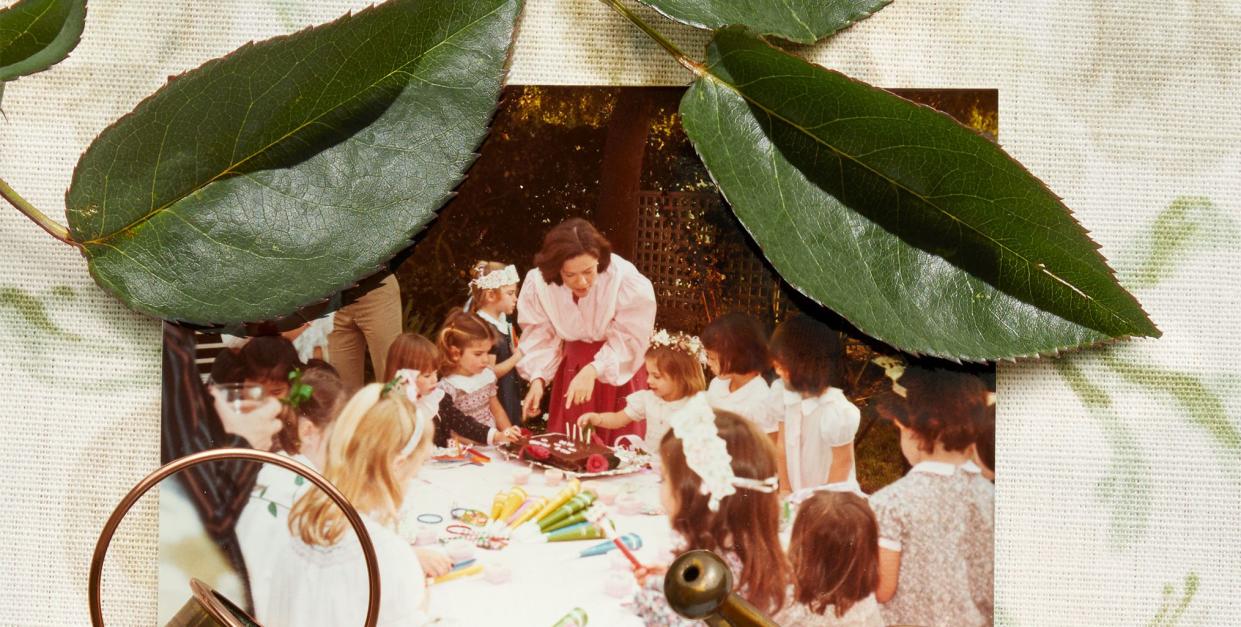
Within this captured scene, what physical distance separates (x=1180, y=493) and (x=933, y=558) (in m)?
0.15

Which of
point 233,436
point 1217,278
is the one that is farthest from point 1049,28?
point 233,436

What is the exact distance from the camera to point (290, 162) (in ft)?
1.53

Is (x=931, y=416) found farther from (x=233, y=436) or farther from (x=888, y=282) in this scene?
(x=233, y=436)

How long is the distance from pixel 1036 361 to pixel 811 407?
0.13m

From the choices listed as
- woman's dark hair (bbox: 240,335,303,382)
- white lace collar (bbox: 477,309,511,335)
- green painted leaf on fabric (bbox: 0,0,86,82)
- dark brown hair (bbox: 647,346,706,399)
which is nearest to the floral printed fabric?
dark brown hair (bbox: 647,346,706,399)

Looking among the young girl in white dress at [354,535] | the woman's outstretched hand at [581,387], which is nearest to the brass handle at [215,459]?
the young girl in white dress at [354,535]

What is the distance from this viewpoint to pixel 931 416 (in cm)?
49

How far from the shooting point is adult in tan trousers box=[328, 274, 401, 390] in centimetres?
49

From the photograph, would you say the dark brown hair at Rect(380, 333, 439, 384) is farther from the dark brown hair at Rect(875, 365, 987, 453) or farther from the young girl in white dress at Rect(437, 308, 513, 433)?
the dark brown hair at Rect(875, 365, 987, 453)

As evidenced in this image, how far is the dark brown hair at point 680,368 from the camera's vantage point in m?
0.49

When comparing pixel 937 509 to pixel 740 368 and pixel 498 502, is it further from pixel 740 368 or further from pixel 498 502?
pixel 498 502

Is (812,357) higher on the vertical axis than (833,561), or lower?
higher

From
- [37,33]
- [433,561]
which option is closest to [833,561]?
[433,561]

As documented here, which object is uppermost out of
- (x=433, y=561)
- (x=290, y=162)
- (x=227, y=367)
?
(x=290, y=162)
